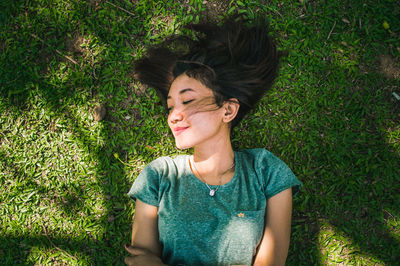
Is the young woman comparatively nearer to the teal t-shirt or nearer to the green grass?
the teal t-shirt

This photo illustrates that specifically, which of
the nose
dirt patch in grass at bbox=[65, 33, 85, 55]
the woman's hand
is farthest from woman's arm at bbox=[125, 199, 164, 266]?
dirt patch in grass at bbox=[65, 33, 85, 55]

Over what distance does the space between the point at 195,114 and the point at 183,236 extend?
3.71ft

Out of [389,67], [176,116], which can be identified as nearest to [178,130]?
[176,116]

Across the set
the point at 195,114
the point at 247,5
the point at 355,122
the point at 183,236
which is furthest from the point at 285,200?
the point at 247,5

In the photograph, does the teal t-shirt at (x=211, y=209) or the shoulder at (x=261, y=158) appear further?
the shoulder at (x=261, y=158)

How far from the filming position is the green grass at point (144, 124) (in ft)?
10.5

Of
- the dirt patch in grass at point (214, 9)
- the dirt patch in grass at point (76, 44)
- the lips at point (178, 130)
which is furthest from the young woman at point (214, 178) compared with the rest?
the dirt patch in grass at point (76, 44)

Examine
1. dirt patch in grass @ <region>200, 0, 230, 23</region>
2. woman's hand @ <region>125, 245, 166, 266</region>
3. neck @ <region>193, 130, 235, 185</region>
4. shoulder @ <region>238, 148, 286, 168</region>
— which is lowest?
woman's hand @ <region>125, 245, 166, 266</region>

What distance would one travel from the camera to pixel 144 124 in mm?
3467

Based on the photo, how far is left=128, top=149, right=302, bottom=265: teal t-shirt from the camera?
253cm

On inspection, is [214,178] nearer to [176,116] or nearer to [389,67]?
[176,116]

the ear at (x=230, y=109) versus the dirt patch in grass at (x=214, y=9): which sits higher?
the dirt patch in grass at (x=214, y=9)

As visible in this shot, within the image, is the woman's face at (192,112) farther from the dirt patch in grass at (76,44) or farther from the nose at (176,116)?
the dirt patch in grass at (76,44)

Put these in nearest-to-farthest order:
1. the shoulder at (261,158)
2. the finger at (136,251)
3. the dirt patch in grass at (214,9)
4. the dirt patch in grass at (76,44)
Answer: the finger at (136,251) → the shoulder at (261,158) → the dirt patch in grass at (214,9) → the dirt patch in grass at (76,44)
